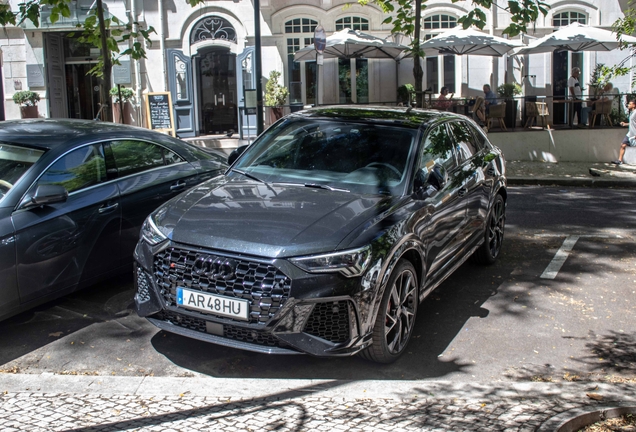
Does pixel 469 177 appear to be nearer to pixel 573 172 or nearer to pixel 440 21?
pixel 573 172

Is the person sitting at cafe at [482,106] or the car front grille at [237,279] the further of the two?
the person sitting at cafe at [482,106]

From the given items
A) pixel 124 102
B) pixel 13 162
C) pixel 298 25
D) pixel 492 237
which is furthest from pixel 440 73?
pixel 13 162

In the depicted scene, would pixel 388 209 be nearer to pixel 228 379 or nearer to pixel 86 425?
pixel 228 379

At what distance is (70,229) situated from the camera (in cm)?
562

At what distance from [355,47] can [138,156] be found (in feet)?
43.7

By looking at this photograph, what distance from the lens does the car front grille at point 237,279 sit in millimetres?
4348

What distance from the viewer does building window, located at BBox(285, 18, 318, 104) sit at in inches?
850

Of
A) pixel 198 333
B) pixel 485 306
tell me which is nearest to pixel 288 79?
pixel 485 306

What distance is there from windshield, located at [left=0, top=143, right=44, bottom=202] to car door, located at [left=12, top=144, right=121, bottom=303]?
157 mm

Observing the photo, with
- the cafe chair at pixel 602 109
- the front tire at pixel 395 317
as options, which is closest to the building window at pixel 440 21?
the cafe chair at pixel 602 109

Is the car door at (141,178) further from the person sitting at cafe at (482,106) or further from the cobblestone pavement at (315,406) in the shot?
the person sitting at cafe at (482,106)

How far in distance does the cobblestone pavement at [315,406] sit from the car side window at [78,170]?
5.98 ft

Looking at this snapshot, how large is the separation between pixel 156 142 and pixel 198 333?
285 cm

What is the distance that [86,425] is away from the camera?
3.94m
